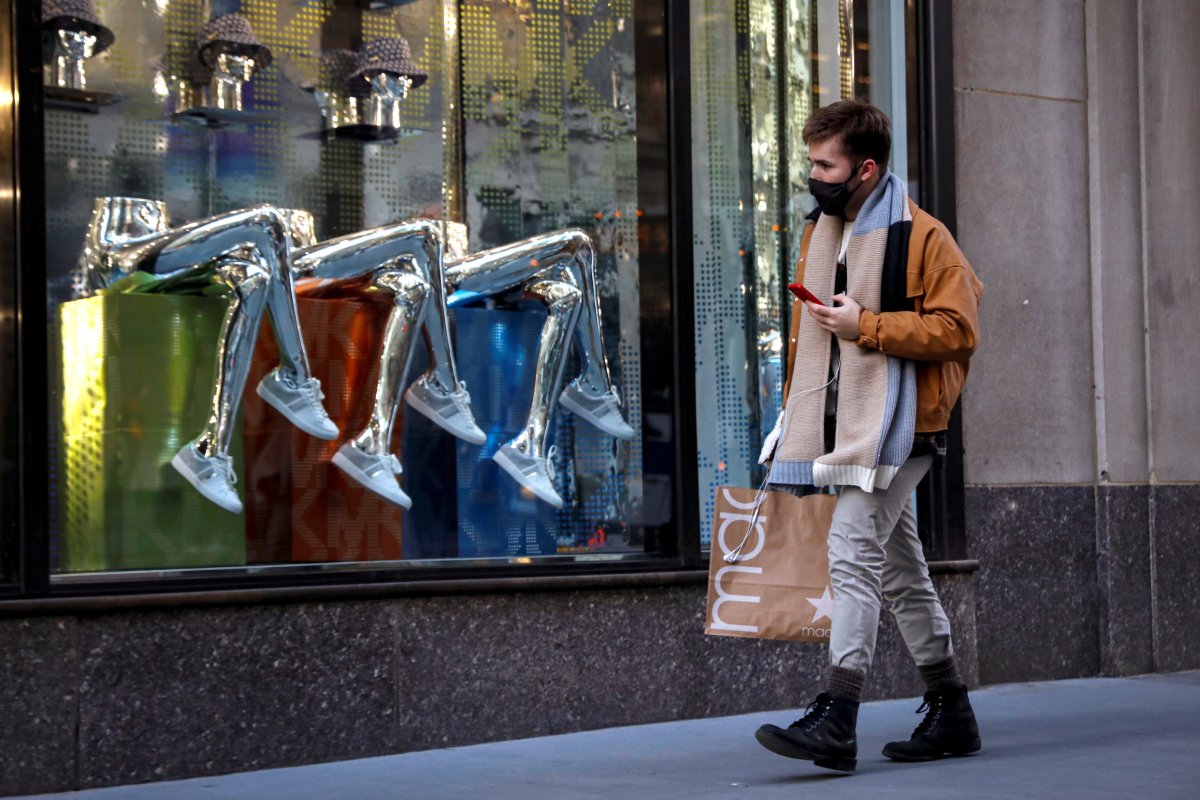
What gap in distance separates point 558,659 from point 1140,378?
133 inches

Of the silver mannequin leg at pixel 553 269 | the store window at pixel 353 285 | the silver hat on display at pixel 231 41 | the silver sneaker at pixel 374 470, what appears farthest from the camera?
the silver mannequin leg at pixel 553 269

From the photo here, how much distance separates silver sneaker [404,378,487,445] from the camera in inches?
238

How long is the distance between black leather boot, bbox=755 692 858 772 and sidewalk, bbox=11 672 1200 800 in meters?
0.07

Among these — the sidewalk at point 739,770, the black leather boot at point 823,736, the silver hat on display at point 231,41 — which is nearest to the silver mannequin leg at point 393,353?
the silver hat on display at point 231,41

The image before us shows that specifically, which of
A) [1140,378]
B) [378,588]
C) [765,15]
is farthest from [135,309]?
[1140,378]

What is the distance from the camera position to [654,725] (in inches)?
237

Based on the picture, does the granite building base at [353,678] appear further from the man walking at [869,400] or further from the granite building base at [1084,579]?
the man walking at [869,400]

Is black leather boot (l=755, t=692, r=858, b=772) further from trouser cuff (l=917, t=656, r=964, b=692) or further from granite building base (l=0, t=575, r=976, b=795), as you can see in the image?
granite building base (l=0, t=575, r=976, b=795)

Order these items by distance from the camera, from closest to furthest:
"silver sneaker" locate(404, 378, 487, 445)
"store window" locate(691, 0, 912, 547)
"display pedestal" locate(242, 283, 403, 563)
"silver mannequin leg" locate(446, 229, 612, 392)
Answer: "display pedestal" locate(242, 283, 403, 563), "silver sneaker" locate(404, 378, 487, 445), "silver mannequin leg" locate(446, 229, 612, 392), "store window" locate(691, 0, 912, 547)

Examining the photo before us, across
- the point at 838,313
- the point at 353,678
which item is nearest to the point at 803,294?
the point at 838,313

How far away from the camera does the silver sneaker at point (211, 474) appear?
17.8 ft

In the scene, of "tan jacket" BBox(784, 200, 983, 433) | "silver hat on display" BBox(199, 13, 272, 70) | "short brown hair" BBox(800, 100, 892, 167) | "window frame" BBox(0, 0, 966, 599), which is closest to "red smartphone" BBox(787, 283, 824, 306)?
"tan jacket" BBox(784, 200, 983, 433)

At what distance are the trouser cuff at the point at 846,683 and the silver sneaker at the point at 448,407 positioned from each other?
198 centimetres

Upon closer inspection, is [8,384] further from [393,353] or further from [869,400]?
[869,400]
